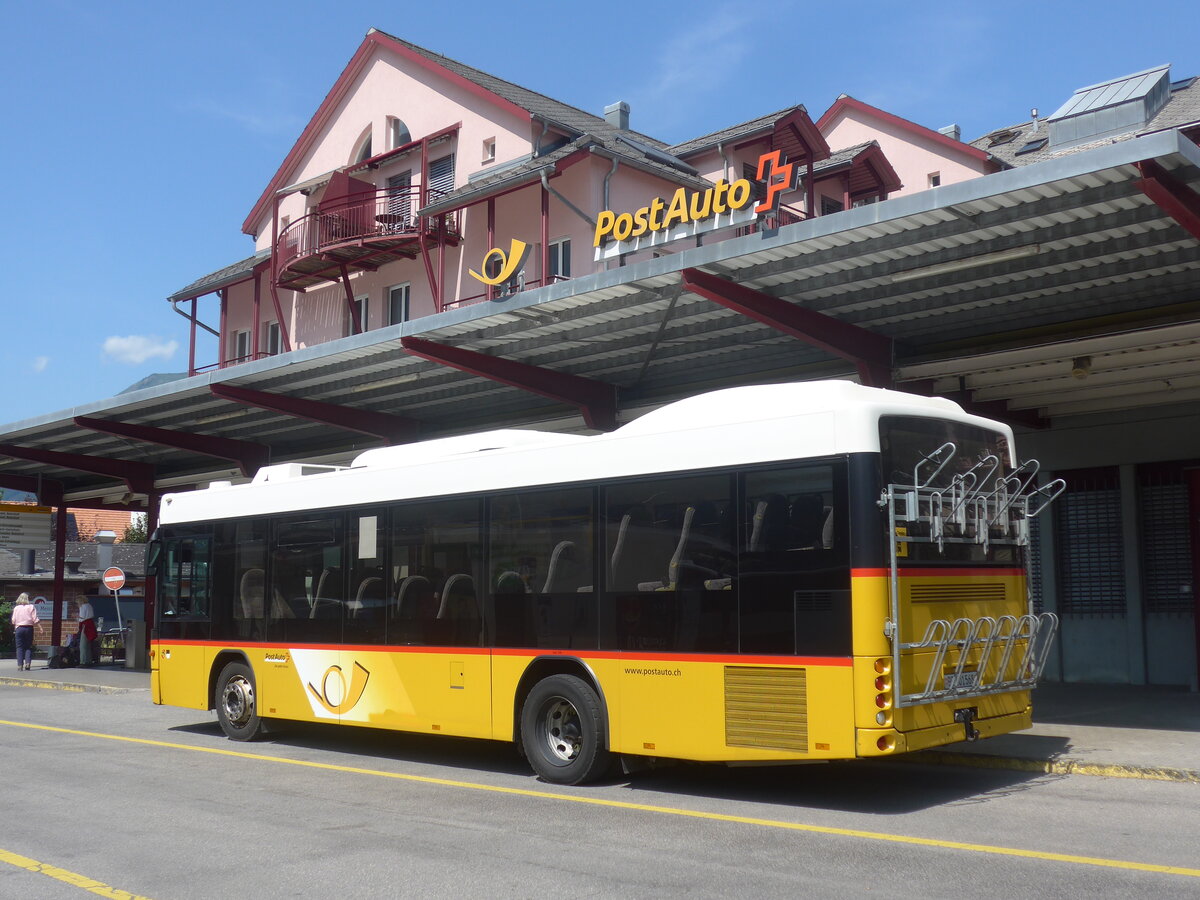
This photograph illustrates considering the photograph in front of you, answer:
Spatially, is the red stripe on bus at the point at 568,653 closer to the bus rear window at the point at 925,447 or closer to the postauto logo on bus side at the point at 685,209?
the bus rear window at the point at 925,447

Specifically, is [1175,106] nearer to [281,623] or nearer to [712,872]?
[281,623]

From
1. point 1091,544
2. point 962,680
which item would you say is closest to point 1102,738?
point 962,680

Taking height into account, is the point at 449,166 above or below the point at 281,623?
above

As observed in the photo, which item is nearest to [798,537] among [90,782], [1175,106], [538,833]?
[538,833]

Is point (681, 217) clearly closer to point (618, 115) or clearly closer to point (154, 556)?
point (154, 556)

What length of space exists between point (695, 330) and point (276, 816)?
9.09 metres

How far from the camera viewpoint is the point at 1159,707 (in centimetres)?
1475

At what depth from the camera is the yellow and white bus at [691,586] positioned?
29.0 feet

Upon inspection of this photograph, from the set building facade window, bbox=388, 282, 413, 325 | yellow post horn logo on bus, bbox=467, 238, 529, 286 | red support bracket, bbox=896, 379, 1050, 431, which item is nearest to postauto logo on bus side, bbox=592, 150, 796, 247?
yellow post horn logo on bus, bbox=467, 238, 529, 286

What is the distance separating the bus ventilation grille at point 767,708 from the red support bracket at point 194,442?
722 inches

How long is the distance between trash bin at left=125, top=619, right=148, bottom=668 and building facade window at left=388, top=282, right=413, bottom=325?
29.8ft

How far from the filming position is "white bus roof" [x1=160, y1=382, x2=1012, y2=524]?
907 centimetres

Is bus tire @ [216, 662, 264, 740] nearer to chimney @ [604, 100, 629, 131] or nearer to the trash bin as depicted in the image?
the trash bin

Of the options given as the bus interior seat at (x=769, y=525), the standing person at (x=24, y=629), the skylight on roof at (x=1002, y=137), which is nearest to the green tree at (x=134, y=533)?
the standing person at (x=24, y=629)
